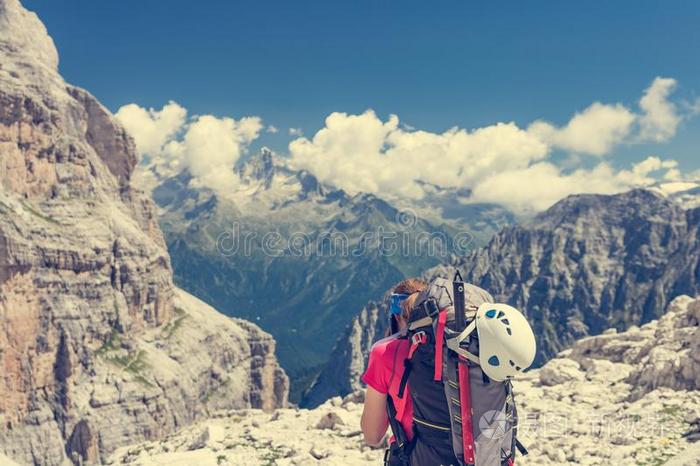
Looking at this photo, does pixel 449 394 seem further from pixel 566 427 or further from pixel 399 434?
pixel 566 427

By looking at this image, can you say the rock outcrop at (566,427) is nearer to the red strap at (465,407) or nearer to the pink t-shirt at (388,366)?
the red strap at (465,407)

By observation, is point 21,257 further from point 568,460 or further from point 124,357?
point 568,460

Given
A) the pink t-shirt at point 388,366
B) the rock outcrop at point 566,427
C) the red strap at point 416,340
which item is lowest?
the rock outcrop at point 566,427

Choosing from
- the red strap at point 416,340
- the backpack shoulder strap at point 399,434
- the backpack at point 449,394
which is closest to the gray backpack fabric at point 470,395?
the backpack at point 449,394

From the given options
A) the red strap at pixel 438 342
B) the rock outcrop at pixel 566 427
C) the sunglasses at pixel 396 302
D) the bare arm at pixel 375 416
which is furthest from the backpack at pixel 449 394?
the rock outcrop at pixel 566 427

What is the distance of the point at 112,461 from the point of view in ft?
96.3

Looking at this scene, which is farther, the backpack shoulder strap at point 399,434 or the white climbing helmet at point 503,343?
the backpack shoulder strap at point 399,434

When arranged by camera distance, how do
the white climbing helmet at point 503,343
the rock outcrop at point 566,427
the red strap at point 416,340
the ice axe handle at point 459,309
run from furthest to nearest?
the rock outcrop at point 566,427
the red strap at point 416,340
the ice axe handle at point 459,309
the white climbing helmet at point 503,343

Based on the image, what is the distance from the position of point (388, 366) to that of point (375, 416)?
974 millimetres

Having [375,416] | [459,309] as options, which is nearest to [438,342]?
[459,309]

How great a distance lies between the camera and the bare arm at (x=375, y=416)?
9031 millimetres

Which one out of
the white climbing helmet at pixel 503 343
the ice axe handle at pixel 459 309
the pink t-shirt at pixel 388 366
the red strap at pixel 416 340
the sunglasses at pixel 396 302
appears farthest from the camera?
the sunglasses at pixel 396 302

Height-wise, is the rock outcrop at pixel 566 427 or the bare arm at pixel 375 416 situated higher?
the bare arm at pixel 375 416

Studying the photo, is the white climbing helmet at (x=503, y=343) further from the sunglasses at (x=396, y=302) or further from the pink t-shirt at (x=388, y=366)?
the sunglasses at (x=396, y=302)
